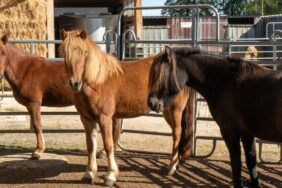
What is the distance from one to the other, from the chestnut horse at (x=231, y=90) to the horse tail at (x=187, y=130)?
1.37m

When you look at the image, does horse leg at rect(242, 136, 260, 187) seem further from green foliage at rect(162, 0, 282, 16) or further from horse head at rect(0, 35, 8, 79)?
green foliage at rect(162, 0, 282, 16)

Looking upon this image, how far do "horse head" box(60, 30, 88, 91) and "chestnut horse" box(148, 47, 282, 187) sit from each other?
940mm

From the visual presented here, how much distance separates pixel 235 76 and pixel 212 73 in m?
0.24

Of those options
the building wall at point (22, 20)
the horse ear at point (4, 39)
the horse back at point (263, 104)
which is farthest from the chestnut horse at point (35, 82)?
the building wall at point (22, 20)

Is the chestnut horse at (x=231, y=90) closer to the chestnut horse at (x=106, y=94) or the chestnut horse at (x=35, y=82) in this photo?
the chestnut horse at (x=106, y=94)

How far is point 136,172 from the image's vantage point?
657cm

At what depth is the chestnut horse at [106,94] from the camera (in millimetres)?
5539

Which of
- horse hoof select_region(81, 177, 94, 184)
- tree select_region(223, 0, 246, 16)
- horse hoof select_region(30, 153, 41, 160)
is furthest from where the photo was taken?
tree select_region(223, 0, 246, 16)

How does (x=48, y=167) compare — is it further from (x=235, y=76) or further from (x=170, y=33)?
(x=170, y=33)

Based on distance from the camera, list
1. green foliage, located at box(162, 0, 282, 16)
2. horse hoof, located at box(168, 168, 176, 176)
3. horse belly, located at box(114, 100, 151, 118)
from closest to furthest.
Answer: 1. horse belly, located at box(114, 100, 151, 118)
2. horse hoof, located at box(168, 168, 176, 176)
3. green foliage, located at box(162, 0, 282, 16)

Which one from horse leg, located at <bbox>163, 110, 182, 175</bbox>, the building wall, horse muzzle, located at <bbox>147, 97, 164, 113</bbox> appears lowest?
horse leg, located at <bbox>163, 110, 182, 175</bbox>

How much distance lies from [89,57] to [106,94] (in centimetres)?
52

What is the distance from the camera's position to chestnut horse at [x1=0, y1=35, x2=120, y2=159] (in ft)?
23.5

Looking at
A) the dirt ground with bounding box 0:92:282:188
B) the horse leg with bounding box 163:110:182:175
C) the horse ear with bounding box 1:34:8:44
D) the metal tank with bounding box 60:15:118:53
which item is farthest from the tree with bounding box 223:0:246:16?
the horse leg with bounding box 163:110:182:175
